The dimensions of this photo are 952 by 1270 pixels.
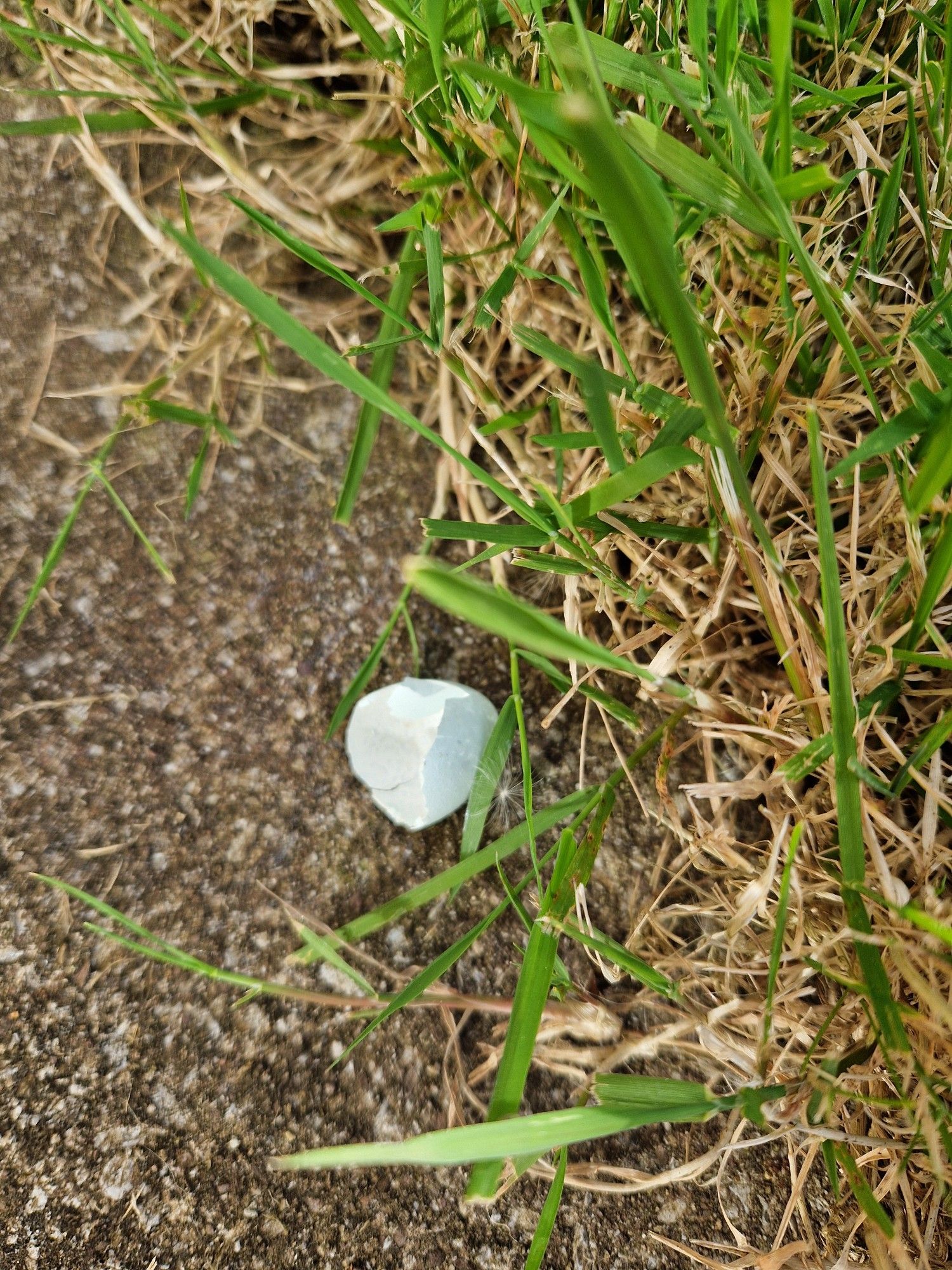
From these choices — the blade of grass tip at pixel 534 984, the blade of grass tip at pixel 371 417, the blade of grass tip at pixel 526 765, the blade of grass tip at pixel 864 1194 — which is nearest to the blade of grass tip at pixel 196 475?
the blade of grass tip at pixel 371 417

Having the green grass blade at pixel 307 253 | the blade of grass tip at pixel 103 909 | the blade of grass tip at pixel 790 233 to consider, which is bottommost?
the blade of grass tip at pixel 103 909

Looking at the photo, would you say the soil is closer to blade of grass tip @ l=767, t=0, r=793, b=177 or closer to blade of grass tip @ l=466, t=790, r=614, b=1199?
blade of grass tip @ l=466, t=790, r=614, b=1199

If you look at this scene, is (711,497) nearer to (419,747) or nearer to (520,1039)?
(419,747)

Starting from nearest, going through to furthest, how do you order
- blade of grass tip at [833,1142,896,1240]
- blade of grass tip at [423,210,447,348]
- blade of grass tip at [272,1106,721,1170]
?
blade of grass tip at [272,1106,721,1170] < blade of grass tip at [833,1142,896,1240] < blade of grass tip at [423,210,447,348]

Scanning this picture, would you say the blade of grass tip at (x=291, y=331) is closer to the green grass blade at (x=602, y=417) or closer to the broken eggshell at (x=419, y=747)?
the green grass blade at (x=602, y=417)

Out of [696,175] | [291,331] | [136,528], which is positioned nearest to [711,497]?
[696,175]

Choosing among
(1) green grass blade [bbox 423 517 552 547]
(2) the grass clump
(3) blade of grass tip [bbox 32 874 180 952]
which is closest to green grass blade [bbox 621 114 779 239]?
(2) the grass clump
